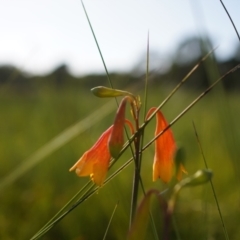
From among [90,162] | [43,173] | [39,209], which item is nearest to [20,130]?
[43,173]

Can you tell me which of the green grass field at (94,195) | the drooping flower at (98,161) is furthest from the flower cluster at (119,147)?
the green grass field at (94,195)

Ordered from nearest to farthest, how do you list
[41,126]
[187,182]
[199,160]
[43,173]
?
1. [187,182]
2. [43,173]
3. [199,160]
4. [41,126]

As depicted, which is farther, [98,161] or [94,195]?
[94,195]

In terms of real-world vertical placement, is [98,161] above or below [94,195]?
above

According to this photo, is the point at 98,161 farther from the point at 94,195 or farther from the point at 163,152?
the point at 94,195

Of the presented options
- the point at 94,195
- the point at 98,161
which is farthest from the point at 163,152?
the point at 94,195

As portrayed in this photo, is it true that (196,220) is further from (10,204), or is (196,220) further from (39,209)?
(10,204)

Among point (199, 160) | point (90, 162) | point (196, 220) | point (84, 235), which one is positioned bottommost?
point (199, 160)
